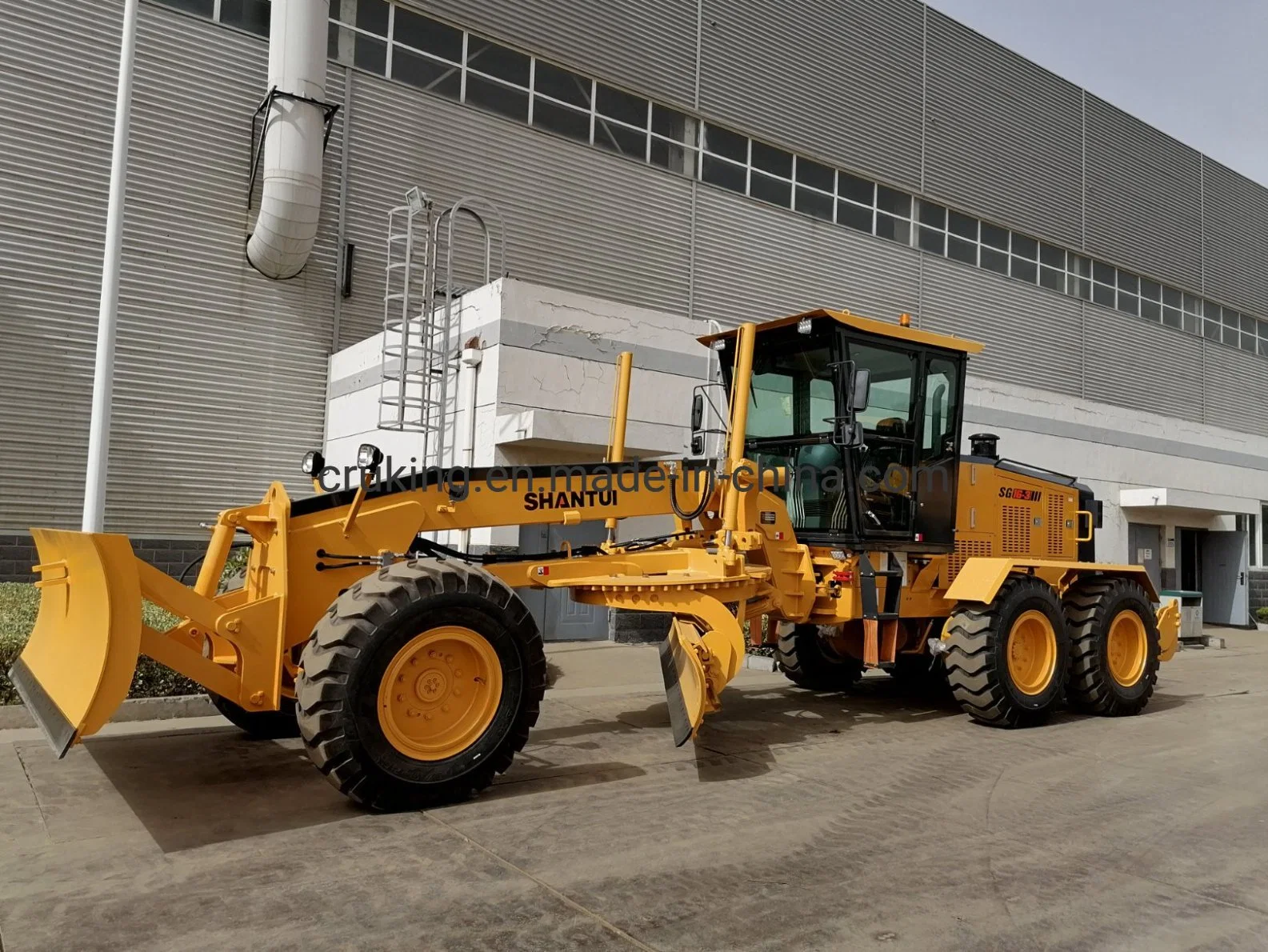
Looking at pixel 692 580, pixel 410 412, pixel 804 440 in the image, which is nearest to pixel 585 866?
pixel 692 580

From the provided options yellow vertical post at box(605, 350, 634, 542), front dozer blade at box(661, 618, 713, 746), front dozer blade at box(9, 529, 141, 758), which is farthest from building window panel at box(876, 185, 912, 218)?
front dozer blade at box(9, 529, 141, 758)

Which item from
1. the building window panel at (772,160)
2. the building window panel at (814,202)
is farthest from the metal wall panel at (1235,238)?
the building window panel at (772,160)

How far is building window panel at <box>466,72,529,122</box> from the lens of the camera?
17.8 meters

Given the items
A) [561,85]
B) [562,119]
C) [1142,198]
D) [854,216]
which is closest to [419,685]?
[562,119]

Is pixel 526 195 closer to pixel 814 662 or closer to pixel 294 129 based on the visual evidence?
pixel 294 129

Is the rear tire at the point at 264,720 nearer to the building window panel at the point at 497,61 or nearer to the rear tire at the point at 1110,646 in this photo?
the rear tire at the point at 1110,646

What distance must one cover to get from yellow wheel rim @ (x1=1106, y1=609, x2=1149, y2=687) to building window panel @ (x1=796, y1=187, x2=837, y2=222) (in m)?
14.7

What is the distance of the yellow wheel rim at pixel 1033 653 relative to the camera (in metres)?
8.64

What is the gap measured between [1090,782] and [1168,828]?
1062 millimetres

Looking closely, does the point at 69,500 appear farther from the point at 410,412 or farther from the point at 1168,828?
the point at 1168,828

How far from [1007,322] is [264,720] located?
24015 millimetres

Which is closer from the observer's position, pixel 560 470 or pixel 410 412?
pixel 560 470

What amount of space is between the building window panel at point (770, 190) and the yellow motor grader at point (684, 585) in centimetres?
1281

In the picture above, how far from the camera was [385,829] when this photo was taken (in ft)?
17.0
